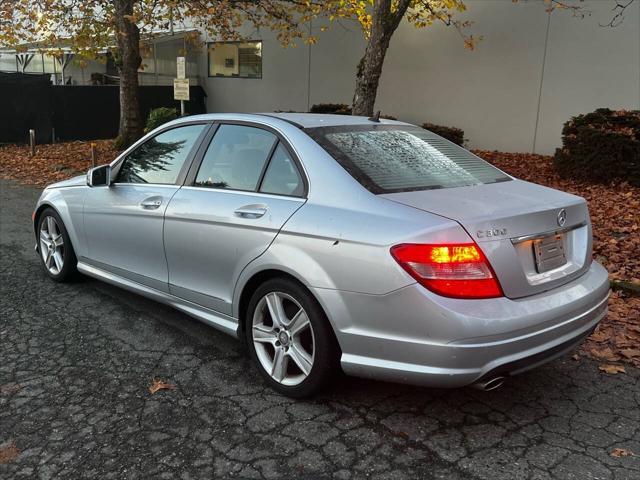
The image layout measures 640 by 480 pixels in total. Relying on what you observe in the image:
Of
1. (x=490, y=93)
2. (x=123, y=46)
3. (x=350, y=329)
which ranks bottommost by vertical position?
(x=350, y=329)

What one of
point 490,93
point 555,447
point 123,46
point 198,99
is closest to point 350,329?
point 555,447

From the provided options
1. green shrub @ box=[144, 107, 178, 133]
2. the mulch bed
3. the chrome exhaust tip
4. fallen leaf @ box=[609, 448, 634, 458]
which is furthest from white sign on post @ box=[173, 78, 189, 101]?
fallen leaf @ box=[609, 448, 634, 458]

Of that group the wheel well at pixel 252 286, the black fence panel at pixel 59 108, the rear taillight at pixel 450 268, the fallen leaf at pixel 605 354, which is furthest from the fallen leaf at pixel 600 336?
the black fence panel at pixel 59 108

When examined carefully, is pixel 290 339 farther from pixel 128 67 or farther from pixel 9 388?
pixel 128 67

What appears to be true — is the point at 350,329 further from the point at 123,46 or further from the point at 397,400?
the point at 123,46

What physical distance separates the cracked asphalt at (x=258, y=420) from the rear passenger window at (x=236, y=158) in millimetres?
1159

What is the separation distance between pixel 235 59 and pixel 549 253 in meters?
18.6

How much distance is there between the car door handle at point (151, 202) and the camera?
4105mm

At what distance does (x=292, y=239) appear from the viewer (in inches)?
126

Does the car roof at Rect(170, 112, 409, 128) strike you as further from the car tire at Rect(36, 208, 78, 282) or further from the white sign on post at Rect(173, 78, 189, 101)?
the white sign on post at Rect(173, 78, 189, 101)

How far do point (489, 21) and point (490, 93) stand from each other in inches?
62.7

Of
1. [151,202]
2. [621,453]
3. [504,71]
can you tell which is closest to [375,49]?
[504,71]

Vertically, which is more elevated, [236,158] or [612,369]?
[236,158]

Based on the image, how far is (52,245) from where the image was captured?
5.39 m
